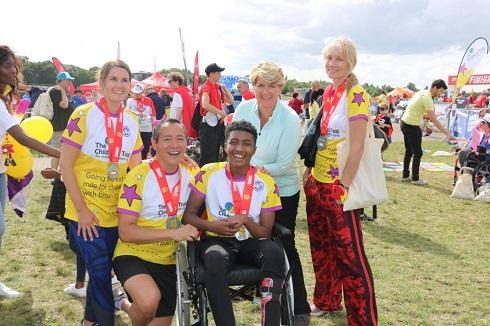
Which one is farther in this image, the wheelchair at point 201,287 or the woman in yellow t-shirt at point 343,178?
the woman in yellow t-shirt at point 343,178

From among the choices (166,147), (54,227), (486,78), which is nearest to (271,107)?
(166,147)

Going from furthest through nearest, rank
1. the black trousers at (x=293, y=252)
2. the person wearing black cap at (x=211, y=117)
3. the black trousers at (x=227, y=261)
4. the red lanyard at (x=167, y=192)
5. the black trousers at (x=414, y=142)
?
the black trousers at (x=414, y=142)
the person wearing black cap at (x=211, y=117)
the black trousers at (x=293, y=252)
the red lanyard at (x=167, y=192)
the black trousers at (x=227, y=261)

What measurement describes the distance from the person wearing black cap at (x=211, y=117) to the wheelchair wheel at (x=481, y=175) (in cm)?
448

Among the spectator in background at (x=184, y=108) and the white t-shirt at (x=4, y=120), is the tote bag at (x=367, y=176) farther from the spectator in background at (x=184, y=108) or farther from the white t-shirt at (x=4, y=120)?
the spectator in background at (x=184, y=108)

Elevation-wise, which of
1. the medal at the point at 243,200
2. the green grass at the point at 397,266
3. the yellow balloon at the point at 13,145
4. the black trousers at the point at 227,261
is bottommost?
the green grass at the point at 397,266

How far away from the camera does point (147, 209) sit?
2871 millimetres

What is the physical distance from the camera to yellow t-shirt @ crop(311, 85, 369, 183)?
2.93 m

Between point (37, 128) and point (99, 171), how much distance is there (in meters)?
2.20

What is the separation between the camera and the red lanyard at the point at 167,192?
2.88m

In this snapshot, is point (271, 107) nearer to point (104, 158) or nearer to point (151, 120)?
point (104, 158)

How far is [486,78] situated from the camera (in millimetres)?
37375

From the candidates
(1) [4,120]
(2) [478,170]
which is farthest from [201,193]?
(2) [478,170]

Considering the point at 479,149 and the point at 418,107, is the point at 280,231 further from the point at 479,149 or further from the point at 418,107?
the point at 418,107

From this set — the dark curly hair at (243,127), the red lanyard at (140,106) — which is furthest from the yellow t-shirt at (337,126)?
the red lanyard at (140,106)
